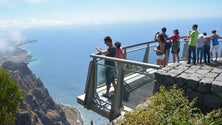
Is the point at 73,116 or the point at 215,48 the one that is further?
the point at 73,116

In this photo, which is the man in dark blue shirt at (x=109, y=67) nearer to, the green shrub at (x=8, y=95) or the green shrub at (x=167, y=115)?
the green shrub at (x=167, y=115)

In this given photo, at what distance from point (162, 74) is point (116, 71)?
6.55 feet

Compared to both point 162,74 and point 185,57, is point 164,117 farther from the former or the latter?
point 185,57

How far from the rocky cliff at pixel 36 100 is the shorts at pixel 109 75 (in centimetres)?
8770

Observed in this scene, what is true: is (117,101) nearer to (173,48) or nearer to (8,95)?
(173,48)

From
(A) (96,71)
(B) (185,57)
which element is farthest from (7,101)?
(A) (96,71)

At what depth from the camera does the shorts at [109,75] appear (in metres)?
8.23

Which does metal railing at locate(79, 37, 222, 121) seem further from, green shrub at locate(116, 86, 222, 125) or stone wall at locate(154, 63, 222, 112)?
green shrub at locate(116, 86, 222, 125)

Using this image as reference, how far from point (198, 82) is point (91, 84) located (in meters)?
3.99

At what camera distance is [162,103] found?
16.3ft

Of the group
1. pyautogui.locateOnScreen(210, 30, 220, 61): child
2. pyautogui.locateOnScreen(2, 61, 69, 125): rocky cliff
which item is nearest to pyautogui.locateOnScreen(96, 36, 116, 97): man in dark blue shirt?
pyautogui.locateOnScreen(210, 30, 220, 61): child

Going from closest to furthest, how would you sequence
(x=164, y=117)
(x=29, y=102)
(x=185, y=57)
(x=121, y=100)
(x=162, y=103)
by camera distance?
(x=164, y=117)
(x=162, y=103)
(x=121, y=100)
(x=185, y=57)
(x=29, y=102)

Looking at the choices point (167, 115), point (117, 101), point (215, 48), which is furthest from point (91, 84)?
point (215, 48)

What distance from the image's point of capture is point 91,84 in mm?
8906
